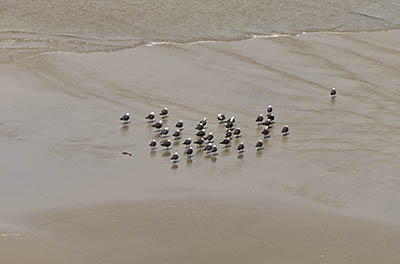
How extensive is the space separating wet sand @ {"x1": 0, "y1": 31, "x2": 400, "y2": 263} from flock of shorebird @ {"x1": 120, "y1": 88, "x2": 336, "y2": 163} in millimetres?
224

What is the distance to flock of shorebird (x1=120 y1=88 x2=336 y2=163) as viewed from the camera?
18.7m

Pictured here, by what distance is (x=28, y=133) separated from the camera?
1950cm

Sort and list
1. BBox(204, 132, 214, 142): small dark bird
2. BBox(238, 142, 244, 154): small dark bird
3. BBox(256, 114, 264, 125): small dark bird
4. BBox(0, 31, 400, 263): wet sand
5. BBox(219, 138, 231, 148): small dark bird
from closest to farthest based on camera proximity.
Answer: BBox(0, 31, 400, 263): wet sand → BBox(238, 142, 244, 154): small dark bird → BBox(219, 138, 231, 148): small dark bird → BBox(204, 132, 214, 142): small dark bird → BBox(256, 114, 264, 125): small dark bird

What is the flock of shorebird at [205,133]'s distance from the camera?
1870cm

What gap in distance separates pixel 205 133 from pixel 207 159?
4.06ft

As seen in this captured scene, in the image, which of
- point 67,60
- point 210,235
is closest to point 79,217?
point 210,235

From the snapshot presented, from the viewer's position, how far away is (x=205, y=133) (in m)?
19.5

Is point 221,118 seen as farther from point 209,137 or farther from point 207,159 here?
point 207,159

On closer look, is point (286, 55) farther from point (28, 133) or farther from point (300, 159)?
point (28, 133)

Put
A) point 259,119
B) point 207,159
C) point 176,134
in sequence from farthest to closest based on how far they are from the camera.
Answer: point 259,119 < point 176,134 < point 207,159

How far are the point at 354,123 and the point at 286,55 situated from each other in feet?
17.9

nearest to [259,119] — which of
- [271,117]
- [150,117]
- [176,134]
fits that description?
[271,117]

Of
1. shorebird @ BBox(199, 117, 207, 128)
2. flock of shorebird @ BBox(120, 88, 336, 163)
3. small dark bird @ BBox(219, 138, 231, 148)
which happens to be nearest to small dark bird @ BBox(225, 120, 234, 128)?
flock of shorebird @ BBox(120, 88, 336, 163)

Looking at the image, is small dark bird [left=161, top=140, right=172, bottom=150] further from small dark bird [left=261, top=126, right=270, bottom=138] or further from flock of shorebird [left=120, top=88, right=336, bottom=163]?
small dark bird [left=261, top=126, right=270, bottom=138]
